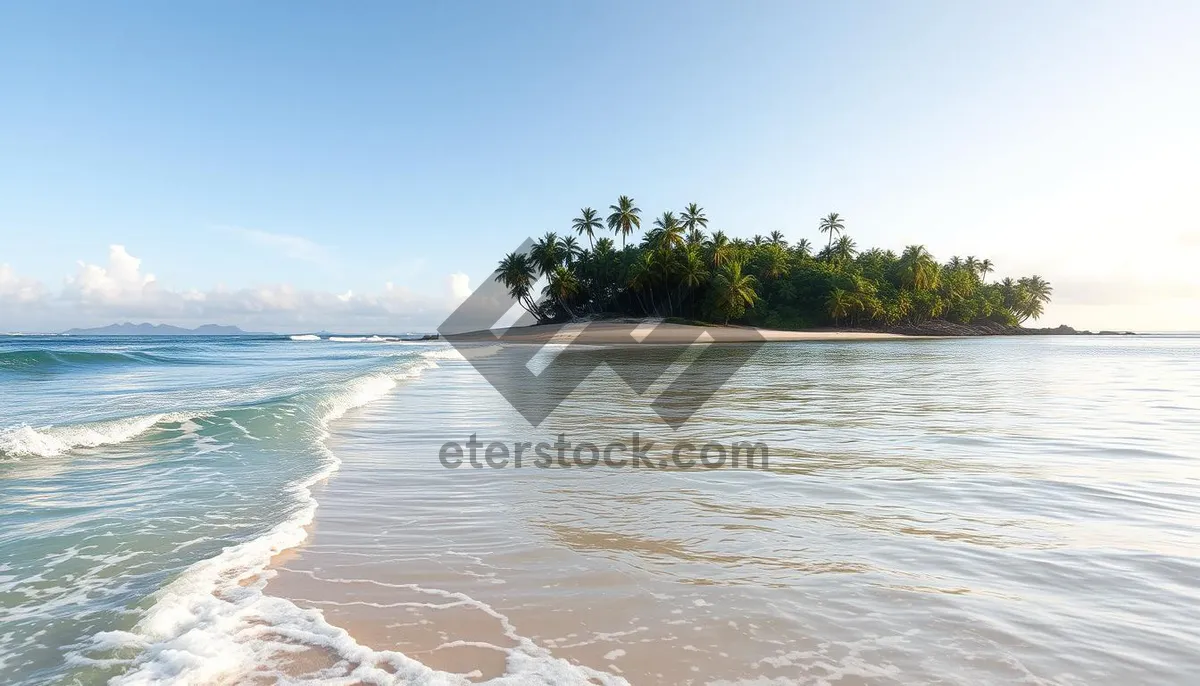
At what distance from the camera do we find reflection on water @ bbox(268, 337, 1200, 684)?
2719mm

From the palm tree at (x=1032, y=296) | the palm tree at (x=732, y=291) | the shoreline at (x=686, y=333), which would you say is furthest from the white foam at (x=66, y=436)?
the palm tree at (x=1032, y=296)

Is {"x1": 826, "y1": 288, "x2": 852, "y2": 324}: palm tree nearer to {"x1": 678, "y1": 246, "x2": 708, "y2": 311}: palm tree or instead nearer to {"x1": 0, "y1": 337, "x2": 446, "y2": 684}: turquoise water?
{"x1": 678, "y1": 246, "x2": 708, "y2": 311}: palm tree

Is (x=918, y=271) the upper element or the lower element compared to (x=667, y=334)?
upper

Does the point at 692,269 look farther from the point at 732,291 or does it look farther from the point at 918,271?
the point at 918,271

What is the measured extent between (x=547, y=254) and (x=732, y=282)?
28.4 metres

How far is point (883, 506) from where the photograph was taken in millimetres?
4863

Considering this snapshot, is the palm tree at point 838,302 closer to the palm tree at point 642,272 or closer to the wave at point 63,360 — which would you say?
the palm tree at point 642,272

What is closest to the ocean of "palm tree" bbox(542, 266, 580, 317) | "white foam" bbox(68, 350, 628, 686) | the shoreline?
"white foam" bbox(68, 350, 628, 686)

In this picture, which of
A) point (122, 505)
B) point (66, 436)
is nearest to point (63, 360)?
point (66, 436)

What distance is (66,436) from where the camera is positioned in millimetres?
8227

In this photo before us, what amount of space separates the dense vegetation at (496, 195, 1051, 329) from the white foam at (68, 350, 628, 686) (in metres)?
68.6

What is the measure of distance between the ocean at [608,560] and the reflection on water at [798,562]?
0.02m

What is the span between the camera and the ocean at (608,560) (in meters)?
2.71

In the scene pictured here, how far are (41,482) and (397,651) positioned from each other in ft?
19.2
